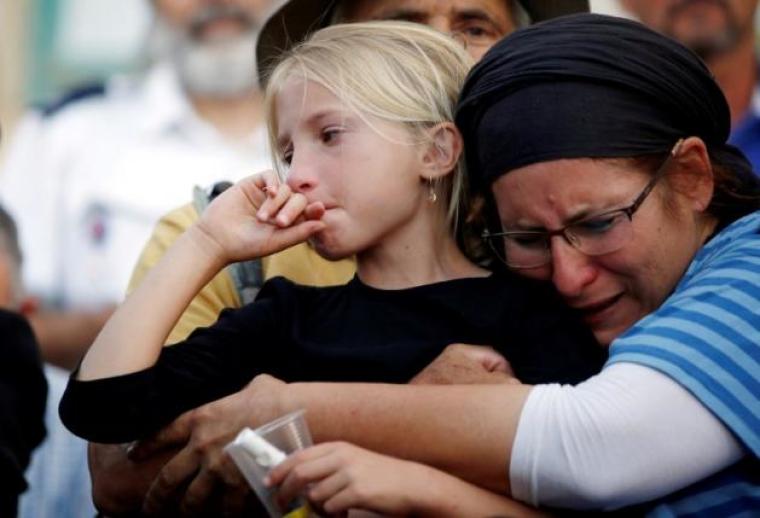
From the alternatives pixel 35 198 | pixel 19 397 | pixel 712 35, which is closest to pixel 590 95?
pixel 19 397

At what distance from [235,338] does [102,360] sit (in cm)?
28

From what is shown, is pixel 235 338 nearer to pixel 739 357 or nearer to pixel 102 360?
pixel 102 360

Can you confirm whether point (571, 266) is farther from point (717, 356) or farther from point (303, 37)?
point (303, 37)

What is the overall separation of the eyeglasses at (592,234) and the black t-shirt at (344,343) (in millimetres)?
101

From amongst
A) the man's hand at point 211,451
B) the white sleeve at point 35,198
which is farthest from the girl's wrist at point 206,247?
the white sleeve at point 35,198

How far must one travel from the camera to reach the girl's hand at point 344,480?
2.84m

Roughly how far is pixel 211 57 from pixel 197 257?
4.61m

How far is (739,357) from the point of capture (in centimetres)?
304

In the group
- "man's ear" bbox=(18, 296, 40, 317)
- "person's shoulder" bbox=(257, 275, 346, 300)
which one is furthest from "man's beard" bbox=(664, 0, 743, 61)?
"person's shoulder" bbox=(257, 275, 346, 300)

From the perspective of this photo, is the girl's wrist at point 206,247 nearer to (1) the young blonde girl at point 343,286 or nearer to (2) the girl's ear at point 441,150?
(1) the young blonde girl at point 343,286

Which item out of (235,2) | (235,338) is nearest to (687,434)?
(235,338)

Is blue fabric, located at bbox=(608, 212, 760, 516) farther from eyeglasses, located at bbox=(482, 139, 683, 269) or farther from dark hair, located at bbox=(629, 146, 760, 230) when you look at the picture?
dark hair, located at bbox=(629, 146, 760, 230)

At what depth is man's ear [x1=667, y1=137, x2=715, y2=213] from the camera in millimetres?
3361

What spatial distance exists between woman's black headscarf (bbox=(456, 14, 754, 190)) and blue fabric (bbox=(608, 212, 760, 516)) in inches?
13.9
